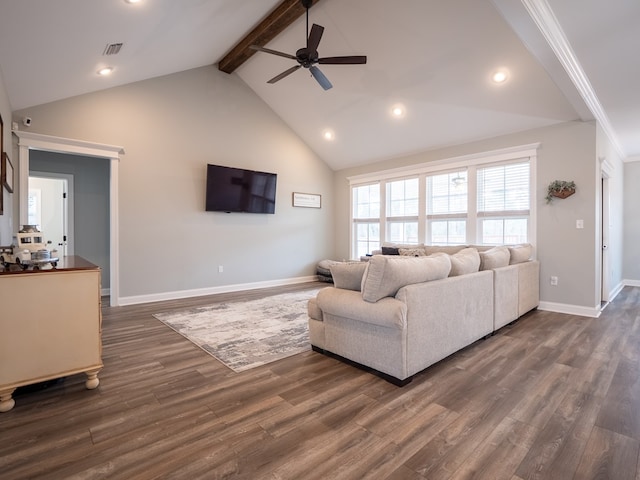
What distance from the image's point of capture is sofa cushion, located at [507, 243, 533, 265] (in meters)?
4.34

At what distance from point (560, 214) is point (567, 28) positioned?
2614mm

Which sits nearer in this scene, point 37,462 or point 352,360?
point 37,462

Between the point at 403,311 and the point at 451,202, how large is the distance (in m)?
4.17

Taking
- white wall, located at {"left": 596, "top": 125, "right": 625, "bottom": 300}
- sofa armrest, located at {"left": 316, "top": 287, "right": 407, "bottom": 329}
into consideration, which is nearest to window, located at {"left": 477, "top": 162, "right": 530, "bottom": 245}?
white wall, located at {"left": 596, "top": 125, "right": 625, "bottom": 300}

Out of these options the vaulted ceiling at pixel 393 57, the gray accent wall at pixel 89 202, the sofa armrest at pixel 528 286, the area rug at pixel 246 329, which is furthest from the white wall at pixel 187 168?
the sofa armrest at pixel 528 286

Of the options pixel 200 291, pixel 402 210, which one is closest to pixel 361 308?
pixel 200 291

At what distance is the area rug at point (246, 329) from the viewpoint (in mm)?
3049

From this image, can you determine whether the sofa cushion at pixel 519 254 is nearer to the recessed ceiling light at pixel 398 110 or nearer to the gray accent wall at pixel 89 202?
the recessed ceiling light at pixel 398 110

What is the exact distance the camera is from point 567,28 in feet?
9.59

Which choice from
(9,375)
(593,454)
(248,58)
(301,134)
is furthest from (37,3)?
(301,134)

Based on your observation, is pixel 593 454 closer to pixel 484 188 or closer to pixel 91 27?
pixel 484 188

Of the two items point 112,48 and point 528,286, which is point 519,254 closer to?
point 528,286

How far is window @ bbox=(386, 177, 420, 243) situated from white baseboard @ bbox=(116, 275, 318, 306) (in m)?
2.28

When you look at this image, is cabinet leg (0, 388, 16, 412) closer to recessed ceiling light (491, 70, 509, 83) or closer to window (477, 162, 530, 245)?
recessed ceiling light (491, 70, 509, 83)
